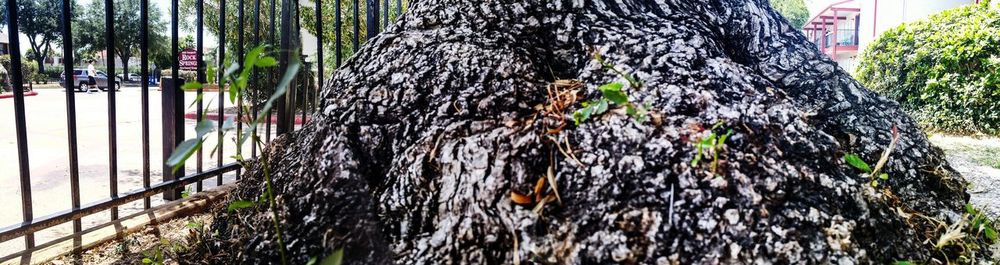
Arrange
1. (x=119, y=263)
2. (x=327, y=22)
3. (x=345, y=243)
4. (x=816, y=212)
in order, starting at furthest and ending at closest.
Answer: (x=327, y=22)
(x=119, y=263)
(x=345, y=243)
(x=816, y=212)

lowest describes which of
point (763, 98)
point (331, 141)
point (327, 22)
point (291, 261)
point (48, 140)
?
point (48, 140)

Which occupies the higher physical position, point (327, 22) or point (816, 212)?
point (327, 22)

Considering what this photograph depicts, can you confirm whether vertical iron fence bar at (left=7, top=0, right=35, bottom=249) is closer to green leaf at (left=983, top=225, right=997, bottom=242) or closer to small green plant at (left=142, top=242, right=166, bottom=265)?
small green plant at (left=142, top=242, right=166, bottom=265)

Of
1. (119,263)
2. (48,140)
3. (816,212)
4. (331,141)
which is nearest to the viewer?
(816,212)

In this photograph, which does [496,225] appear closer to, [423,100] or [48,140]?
[423,100]

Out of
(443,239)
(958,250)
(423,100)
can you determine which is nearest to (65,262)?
(423,100)

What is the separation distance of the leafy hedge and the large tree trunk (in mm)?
7143

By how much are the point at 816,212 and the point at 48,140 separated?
33.8 feet

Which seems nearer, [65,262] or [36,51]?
[65,262]

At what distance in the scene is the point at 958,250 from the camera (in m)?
1.23

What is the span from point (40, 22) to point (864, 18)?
119 feet

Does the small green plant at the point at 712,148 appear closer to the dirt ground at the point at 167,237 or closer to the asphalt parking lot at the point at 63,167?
the dirt ground at the point at 167,237

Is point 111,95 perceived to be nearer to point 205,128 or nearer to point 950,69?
point 205,128

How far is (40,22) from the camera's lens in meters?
28.0
